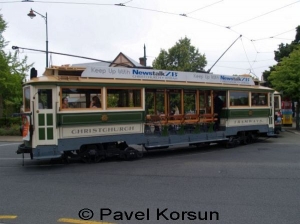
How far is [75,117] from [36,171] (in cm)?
199

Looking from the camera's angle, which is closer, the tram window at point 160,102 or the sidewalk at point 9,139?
the tram window at point 160,102

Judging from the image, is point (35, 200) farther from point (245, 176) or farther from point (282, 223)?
point (245, 176)

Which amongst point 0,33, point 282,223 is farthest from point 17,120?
point 282,223

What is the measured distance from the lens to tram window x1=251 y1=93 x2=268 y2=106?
16.3 meters

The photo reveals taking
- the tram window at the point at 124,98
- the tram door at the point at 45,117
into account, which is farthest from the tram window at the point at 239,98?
the tram door at the point at 45,117

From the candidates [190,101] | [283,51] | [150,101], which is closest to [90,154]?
[150,101]

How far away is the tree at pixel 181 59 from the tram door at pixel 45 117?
2862 cm

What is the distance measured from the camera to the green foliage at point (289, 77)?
22969mm

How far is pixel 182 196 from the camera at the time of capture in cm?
709

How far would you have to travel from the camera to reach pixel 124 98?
12.0 meters

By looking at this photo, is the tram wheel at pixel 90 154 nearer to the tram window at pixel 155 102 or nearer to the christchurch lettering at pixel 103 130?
the christchurch lettering at pixel 103 130

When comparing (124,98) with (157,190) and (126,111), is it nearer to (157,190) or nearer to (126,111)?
(126,111)

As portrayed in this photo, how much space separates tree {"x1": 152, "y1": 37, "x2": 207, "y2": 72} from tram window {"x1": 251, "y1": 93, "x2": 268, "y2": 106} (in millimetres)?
21762

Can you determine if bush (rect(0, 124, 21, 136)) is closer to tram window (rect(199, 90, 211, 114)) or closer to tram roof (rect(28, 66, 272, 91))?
tram roof (rect(28, 66, 272, 91))
